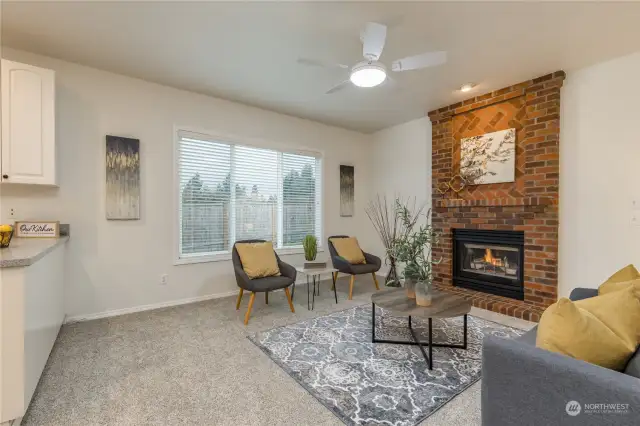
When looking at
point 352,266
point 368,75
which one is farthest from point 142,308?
point 368,75

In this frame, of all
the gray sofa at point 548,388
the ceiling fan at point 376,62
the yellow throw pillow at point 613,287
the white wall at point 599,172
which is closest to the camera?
the gray sofa at point 548,388

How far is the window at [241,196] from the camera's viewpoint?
3.81 metres

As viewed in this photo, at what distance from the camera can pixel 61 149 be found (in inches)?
118

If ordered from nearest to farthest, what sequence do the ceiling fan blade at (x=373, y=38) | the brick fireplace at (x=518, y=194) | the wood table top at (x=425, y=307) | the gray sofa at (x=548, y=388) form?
the gray sofa at (x=548, y=388)
the ceiling fan blade at (x=373, y=38)
the wood table top at (x=425, y=307)
the brick fireplace at (x=518, y=194)

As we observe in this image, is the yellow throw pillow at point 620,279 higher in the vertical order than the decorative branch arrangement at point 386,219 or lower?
lower

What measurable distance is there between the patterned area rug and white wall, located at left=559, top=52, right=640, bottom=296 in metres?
1.21

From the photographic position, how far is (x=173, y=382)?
199cm

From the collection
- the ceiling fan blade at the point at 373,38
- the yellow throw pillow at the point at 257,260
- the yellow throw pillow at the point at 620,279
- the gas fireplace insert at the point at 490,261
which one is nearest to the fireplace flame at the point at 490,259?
the gas fireplace insert at the point at 490,261

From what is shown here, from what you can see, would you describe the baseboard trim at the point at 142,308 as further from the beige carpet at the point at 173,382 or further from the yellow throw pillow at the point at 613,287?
the yellow throw pillow at the point at 613,287

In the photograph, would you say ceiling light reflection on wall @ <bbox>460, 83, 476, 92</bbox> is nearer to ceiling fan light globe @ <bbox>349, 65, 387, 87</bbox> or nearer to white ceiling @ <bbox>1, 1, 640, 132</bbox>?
white ceiling @ <bbox>1, 1, 640, 132</bbox>

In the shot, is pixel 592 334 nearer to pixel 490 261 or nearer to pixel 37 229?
A: pixel 490 261

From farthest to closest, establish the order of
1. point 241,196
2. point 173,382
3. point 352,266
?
point 241,196 < point 352,266 < point 173,382

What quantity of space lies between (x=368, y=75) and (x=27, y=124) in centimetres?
300

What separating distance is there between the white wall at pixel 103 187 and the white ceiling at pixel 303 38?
10.0 inches
